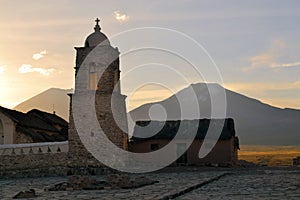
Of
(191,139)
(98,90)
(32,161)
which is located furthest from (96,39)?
(191,139)

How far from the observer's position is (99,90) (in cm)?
2561

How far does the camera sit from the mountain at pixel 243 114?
39150 mm

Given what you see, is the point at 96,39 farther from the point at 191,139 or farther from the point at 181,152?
the point at 181,152

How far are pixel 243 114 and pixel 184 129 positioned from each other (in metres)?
26.6

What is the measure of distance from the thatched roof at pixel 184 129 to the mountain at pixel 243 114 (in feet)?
6.59

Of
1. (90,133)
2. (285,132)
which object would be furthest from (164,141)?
(285,132)

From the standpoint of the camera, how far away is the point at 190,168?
27.5m

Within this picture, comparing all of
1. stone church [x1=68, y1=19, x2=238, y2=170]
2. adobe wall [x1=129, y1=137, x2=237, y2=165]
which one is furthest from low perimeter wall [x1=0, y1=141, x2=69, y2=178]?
adobe wall [x1=129, y1=137, x2=237, y2=165]

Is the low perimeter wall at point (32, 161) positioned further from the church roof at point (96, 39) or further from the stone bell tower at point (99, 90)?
the church roof at point (96, 39)

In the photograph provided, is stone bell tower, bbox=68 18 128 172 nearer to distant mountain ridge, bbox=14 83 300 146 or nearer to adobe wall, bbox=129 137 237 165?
adobe wall, bbox=129 137 237 165

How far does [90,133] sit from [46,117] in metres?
13.3

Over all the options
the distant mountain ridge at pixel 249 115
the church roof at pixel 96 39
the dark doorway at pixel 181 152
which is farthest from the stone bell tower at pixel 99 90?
the distant mountain ridge at pixel 249 115

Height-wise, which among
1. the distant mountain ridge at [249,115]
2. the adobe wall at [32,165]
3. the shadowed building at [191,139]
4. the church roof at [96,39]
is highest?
the church roof at [96,39]

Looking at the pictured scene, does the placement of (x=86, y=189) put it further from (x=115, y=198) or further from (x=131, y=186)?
(x=115, y=198)
